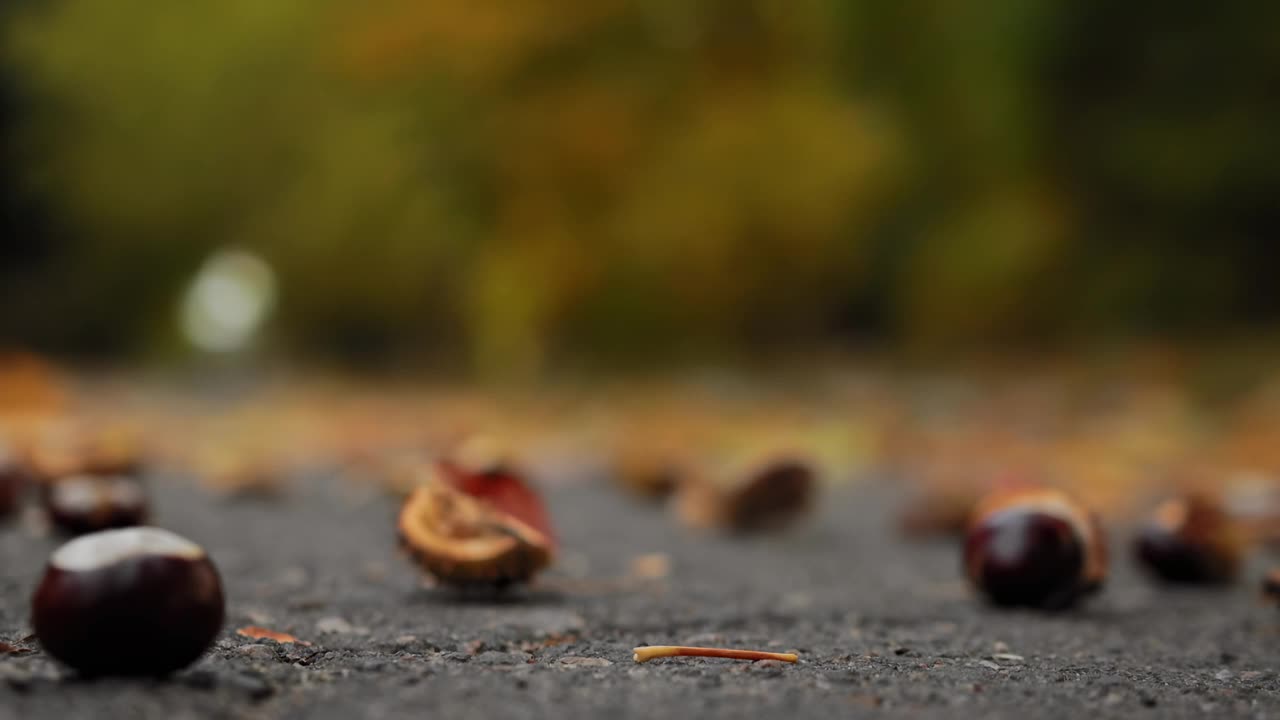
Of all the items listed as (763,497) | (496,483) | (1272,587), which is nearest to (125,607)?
(496,483)

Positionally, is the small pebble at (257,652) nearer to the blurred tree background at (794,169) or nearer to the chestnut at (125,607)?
the chestnut at (125,607)

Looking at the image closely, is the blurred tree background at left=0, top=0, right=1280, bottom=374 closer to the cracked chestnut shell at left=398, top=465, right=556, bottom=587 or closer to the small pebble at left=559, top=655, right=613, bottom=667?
the cracked chestnut shell at left=398, top=465, right=556, bottom=587

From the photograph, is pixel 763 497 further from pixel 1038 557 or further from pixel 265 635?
pixel 265 635

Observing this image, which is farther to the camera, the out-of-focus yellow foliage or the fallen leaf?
the out-of-focus yellow foliage

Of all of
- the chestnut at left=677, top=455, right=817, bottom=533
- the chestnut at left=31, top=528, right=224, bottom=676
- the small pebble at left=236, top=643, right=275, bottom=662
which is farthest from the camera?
the chestnut at left=677, top=455, right=817, bottom=533

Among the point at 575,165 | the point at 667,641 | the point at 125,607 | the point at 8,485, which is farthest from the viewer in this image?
the point at 575,165

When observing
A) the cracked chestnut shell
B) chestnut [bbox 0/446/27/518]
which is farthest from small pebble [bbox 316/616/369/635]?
chestnut [bbox 0/446/27/518]
